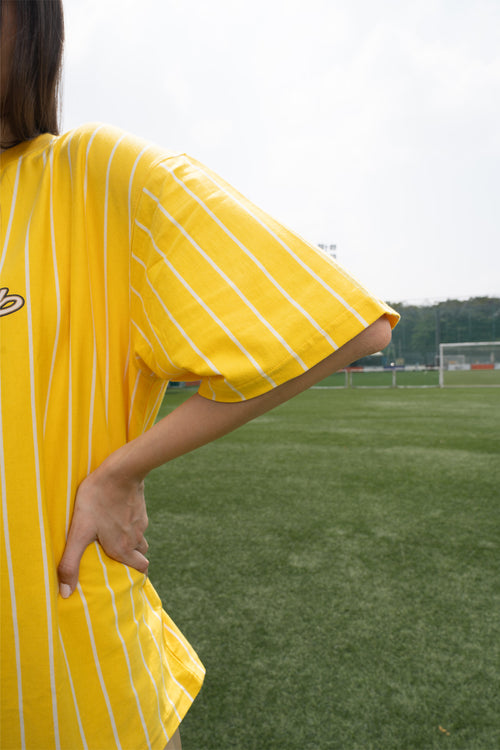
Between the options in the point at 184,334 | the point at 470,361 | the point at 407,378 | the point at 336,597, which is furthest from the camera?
the point at 407,378

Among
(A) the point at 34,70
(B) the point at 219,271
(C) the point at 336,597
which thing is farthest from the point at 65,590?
(C) the point at 336,597

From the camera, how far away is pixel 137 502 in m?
0.61

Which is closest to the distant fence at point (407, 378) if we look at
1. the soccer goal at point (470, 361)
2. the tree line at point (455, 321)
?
Answer: the soccer goal at point (470, 361)

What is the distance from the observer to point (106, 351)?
23.2 inches

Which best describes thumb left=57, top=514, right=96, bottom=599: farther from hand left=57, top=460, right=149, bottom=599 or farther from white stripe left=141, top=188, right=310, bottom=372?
white stripe left=141, top=188, right=310, bottom=372

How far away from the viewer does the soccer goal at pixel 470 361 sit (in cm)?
2077

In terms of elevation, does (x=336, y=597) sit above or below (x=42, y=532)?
below

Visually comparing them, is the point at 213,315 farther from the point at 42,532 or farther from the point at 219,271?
the point at 42,532

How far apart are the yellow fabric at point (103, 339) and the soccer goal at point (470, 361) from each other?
820 inches

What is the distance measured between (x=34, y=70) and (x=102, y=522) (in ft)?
1.65

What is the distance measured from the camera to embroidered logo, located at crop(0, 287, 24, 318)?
544 mm

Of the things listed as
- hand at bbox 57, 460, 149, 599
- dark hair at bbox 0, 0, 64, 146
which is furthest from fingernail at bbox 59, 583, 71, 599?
dark hair at bbox 0, 0, 64, 146

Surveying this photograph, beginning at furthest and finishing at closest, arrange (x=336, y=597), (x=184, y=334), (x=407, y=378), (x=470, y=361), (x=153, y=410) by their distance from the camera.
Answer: (x=407, y=378), (x=470, y=361), (x=336, y=597), (x=153, y=410), (x=184, y=334)

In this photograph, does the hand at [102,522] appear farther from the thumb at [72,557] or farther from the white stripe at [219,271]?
the white stripe at [219,271]
